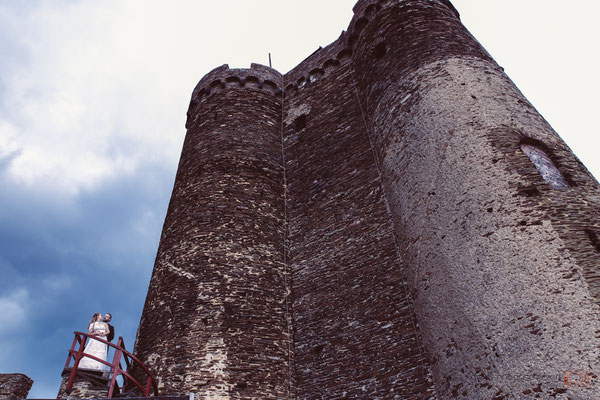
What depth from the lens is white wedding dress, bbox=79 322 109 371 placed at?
7407mm

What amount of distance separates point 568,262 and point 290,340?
206 inches

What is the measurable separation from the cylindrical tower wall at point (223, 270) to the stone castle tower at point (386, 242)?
0.04 meters

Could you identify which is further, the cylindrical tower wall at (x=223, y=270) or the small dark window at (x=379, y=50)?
the small dark window at (x=379, y=50)

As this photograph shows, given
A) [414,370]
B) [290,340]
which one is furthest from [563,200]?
[290,340]

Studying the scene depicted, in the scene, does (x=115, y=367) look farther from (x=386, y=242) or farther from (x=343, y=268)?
(x=386, y=242)

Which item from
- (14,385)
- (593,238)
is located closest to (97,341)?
(14,385)

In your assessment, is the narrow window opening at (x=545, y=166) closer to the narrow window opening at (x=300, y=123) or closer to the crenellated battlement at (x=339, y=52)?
the crenellated battlement at (x=339, y=52)

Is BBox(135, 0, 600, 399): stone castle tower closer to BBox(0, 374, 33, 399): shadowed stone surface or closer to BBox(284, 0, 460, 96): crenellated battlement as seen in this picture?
BBox(284, 0, 460, 96): crenellated battlement

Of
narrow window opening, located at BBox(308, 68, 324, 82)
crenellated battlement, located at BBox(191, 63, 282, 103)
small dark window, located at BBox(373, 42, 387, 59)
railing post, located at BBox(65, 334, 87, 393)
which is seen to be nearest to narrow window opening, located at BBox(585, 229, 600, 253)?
small dark window, located at BBox(373, 42, 387, 59)

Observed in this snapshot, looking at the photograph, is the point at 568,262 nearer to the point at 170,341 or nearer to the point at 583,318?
the point at 583,318

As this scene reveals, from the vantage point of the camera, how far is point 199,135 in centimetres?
1221

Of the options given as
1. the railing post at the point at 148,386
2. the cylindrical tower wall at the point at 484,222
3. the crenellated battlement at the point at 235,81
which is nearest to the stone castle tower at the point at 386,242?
the cylindrical tower wall at the point at 484,222

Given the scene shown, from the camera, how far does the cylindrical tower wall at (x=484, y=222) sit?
4875mm

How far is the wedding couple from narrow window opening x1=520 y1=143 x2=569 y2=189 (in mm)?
7738
